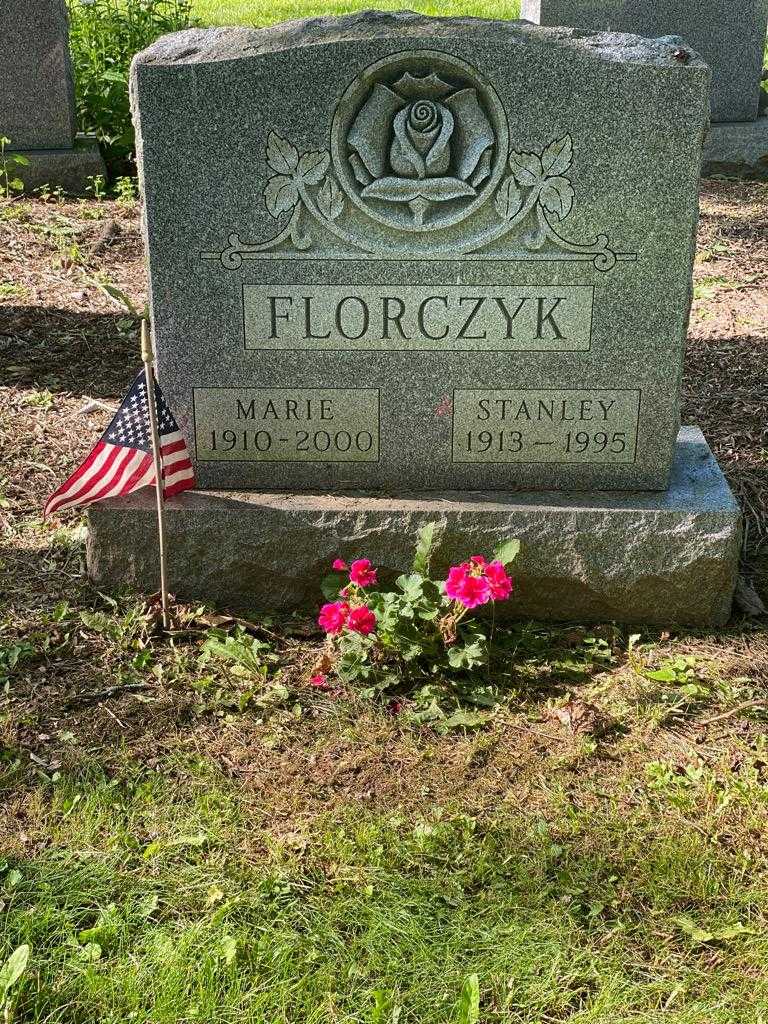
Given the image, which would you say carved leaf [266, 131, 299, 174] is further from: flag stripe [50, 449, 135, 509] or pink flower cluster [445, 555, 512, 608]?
pink flower cluster [445, 555, 512, 608]

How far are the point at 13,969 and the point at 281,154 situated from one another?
7.15 ft

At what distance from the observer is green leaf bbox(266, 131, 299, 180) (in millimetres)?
3295

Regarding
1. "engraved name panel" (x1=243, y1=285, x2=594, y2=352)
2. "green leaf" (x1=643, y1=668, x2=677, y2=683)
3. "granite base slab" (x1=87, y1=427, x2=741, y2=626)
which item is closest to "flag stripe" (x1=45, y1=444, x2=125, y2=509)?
"granite base slab" (x1=87, y1=427, x2=741, y2=626)

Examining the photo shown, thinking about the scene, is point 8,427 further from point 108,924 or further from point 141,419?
point 108,924

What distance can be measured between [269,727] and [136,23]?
7515 millimetres

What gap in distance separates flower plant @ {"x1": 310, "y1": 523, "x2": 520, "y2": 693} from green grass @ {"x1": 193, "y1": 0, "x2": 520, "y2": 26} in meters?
10.2

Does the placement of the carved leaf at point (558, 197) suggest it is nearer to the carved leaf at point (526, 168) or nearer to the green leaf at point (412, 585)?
the carved leaf at point (526, 168)

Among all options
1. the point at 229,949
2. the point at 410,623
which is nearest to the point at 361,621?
the point at 410,623

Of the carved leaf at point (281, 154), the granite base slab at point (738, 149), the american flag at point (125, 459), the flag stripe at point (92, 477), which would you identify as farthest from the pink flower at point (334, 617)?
the granite base slab at point (738, 149)

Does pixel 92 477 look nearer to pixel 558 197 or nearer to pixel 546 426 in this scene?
pixel 546 426

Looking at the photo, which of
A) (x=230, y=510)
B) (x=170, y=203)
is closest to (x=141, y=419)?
(x=230, y=510)

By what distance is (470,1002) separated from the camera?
227cm

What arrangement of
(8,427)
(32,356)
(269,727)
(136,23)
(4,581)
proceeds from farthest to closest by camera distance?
(136,23), (32,356), (8,427), (4,581), (269,727)

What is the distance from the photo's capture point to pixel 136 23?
29.8 ft
